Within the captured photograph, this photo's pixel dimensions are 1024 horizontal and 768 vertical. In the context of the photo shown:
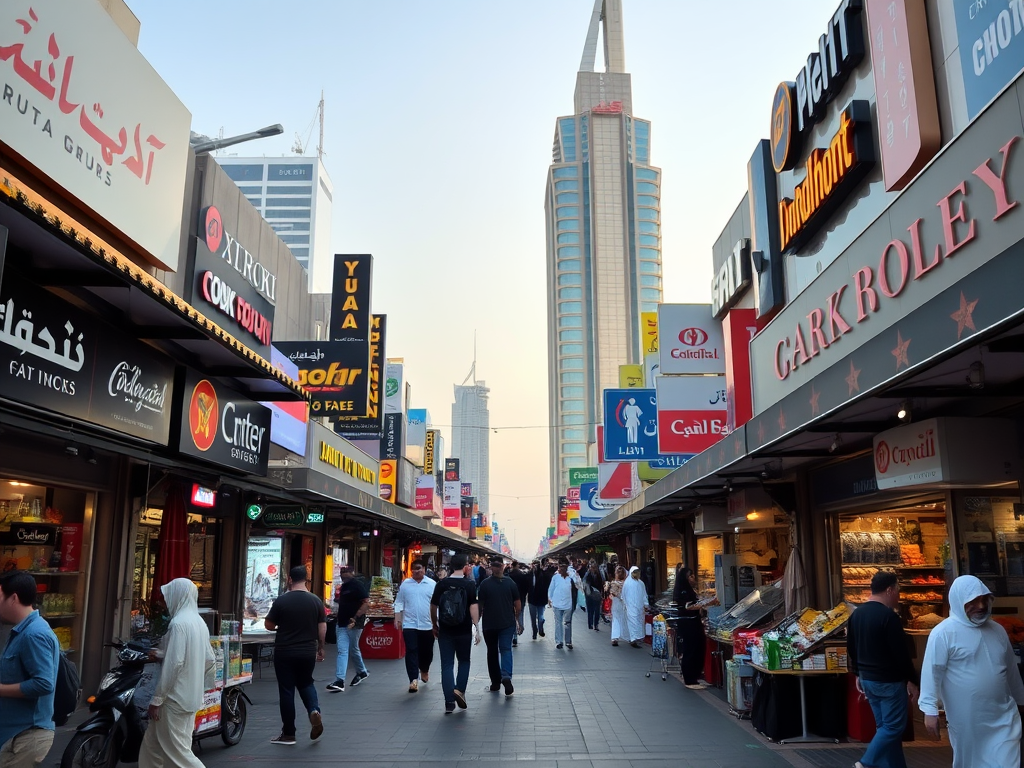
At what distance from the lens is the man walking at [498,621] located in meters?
10.9

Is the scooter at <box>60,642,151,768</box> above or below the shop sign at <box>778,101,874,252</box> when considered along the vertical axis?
below

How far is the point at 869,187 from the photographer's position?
9711 millimetres

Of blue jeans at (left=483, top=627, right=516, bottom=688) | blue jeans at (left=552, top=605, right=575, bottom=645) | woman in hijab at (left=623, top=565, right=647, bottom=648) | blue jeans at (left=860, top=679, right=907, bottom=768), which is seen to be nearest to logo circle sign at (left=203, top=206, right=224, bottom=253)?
blue jeans at (left=483, top=627, right=516, bottom=688)

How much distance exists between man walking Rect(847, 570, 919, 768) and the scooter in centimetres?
572

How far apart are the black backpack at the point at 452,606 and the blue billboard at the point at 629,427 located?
8.49 m

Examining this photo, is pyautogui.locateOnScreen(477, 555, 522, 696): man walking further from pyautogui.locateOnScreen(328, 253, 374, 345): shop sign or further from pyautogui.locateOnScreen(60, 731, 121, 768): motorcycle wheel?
pyautogui.locateOnScreen(328, 253, 374, 345): shop sign

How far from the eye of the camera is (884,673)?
→ 20.5ft

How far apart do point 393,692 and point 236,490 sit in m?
4.95

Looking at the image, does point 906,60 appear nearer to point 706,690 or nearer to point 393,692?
point 706,690

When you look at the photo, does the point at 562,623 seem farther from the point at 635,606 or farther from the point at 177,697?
the point at 177,697

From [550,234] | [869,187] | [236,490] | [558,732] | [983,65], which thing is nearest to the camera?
[983,65]

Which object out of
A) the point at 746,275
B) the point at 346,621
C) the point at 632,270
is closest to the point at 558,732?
the point at 346,621

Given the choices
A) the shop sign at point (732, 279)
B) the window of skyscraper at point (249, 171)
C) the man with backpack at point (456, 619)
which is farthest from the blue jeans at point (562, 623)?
the window of skyscraper at point (249, 171)

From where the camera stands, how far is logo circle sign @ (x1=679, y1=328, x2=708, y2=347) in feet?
52.3
